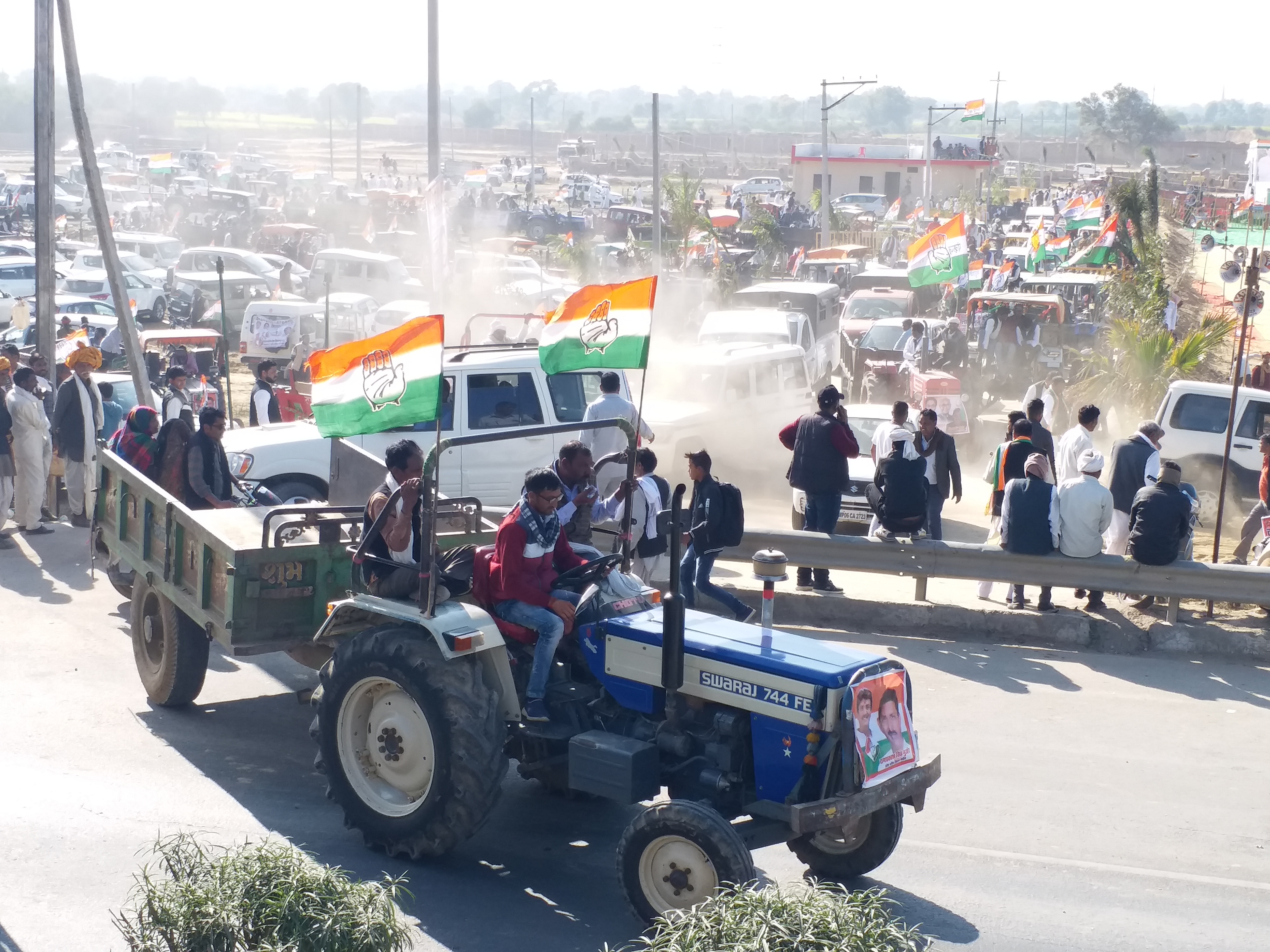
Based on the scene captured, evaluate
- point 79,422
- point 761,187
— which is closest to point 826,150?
point 79,422

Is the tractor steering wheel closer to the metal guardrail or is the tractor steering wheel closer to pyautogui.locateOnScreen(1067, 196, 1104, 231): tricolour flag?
the metal guardrail

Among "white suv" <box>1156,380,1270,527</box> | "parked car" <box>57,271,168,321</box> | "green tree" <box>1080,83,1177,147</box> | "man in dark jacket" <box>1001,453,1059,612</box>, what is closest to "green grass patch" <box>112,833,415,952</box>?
"man in dark jacket" <box>1001,453,1059,612</box>

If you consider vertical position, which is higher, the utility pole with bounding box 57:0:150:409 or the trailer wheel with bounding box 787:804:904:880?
the utility pole with bounding box 57:0:150:409

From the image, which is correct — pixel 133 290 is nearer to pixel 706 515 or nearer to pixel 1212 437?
pixel 1212 437

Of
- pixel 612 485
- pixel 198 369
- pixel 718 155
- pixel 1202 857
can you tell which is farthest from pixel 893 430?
pixel 718 155

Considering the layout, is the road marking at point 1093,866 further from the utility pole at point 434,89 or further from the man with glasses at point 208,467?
the utility pole at point 434,89

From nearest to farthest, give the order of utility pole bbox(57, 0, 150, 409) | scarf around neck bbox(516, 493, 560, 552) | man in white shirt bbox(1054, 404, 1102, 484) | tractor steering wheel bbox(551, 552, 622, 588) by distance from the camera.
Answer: scarf around neck bbox(516, 493, 560, 552) → tractor steering wheel bbox(551, 552, 622, 588) → man in white shirt bbox(1054, 404, 1102, 484) → utility pole bbox(57, 0, 150, 409)

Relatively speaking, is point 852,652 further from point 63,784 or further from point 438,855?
point 63,784

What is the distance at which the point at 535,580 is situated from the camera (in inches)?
270

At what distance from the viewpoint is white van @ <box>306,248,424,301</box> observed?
3341 centimetres

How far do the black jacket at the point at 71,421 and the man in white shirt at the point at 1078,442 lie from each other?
31.6ft

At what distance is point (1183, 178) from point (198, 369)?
92.0m

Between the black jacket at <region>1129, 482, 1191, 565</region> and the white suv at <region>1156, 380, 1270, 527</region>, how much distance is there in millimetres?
5444

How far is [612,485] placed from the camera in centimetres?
1228
